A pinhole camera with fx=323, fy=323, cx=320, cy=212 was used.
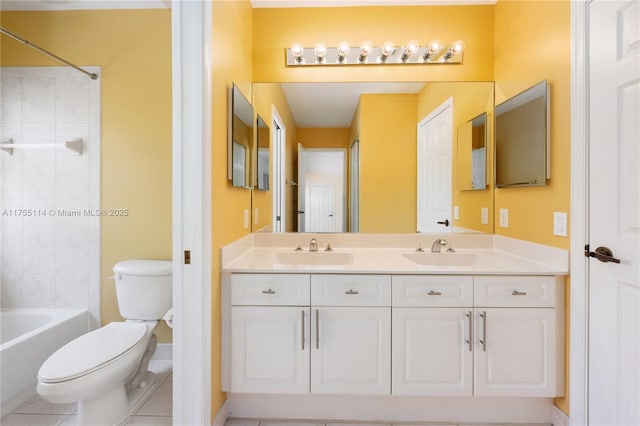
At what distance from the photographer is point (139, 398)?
1.88 m

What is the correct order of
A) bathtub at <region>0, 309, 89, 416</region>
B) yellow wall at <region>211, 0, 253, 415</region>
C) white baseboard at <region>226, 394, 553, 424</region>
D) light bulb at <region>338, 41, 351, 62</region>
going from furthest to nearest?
light bulb at <region>338, 41, 351, 62</region>, bathtub at <region>0, 309, 89, 416</region>, white baseboard at <region>226, 394, 553, 424</region>, yellow wall at <region>211, 0, 253, 415</region>

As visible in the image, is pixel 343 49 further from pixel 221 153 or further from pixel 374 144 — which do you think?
pixel 221 153

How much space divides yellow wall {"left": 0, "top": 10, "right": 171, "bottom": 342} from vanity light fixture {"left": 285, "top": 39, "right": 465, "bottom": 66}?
0.95m

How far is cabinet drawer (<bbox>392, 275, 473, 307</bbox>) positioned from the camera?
1574 mm

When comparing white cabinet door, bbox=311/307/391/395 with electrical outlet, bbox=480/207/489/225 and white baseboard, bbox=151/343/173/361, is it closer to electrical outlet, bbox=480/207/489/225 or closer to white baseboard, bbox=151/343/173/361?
electrical outlet, bbox=480/207/489/225

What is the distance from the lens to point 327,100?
7.34ft

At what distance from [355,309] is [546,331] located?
Answer: 92 cm

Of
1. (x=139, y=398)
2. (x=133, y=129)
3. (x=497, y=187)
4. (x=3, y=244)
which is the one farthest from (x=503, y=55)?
(x=3, y=244)

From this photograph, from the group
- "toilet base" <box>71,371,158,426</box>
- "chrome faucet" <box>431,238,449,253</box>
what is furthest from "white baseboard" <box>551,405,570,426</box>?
"toilet base" <box>71,371,158,426</box>

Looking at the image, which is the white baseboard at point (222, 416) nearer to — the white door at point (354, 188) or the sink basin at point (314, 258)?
the sink basin at point (314, 258)

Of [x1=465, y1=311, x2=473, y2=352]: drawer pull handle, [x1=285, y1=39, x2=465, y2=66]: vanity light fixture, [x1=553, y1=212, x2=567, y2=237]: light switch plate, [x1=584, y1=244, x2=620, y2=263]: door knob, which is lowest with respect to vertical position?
[x1=465, y1=311, x2=473, y2=352]: drawer pull handle

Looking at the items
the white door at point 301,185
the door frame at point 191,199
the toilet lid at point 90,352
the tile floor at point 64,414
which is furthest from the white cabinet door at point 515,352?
the toilet lid at point 90,352

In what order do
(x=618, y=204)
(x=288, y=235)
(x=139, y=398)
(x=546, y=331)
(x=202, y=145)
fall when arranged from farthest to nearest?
1. (x=288, y=235)
2. (x=139, y=398)
3. (x=546, y=331)
4. (x=202, y=145)
5. (x=618, y=204)

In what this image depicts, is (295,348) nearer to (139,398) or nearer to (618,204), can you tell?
(139,398)
